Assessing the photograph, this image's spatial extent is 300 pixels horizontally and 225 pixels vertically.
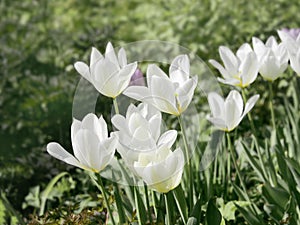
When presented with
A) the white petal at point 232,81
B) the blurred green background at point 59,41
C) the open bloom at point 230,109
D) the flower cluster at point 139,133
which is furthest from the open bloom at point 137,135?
the blurred green background at point 59,41

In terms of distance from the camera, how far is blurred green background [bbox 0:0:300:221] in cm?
288

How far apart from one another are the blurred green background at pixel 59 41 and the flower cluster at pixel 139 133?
3.48ft

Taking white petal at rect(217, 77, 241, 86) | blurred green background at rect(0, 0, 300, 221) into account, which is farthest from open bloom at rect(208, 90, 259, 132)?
blurred green background at rect(0, 0, 300, 221)

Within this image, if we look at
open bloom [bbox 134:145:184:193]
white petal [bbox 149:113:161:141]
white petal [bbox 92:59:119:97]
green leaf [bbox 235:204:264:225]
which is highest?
white petal [bbox 92:59:119:97]

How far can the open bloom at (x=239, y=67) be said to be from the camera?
67.1 inches

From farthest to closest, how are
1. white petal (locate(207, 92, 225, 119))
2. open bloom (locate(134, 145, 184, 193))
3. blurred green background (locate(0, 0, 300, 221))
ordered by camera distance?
blurred green background (locate(0, 0, 300, 221))
white petal (locate(207, 92, 225, 119))
open bloom (locate(134, 145, 184, 193))

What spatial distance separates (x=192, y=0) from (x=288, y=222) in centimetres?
266

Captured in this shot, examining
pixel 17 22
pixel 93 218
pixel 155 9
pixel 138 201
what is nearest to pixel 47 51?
pixel 17 22

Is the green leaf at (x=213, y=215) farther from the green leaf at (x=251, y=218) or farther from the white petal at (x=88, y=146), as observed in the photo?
the white petal at (x=88, y=146)

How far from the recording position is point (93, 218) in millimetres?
1812

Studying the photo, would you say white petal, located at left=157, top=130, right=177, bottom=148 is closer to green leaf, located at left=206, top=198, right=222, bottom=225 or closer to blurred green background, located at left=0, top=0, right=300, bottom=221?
green leaf, located at left=206, top=198, right=222, bottom=225

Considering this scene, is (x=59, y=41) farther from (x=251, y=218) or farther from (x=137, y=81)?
(x=251, y=218)

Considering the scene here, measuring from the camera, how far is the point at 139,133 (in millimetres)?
1362

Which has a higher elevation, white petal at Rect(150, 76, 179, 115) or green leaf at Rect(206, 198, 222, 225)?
white petal at Rect(150, 76, 179, 115)
